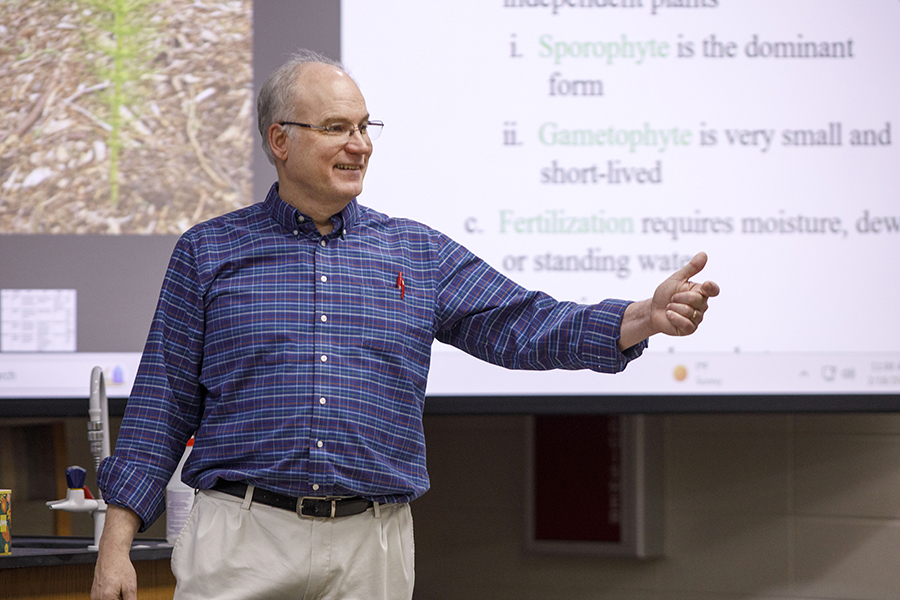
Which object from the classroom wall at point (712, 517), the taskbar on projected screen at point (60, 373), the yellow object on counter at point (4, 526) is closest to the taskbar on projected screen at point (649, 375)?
the taskbar on projected screen at point (60, 373)

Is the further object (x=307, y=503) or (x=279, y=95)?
(x=279, y=95)

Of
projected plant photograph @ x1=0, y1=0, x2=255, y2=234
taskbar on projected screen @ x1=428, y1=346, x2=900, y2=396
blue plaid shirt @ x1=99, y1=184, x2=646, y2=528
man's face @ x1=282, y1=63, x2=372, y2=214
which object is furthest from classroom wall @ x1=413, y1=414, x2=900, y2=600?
man's face @ x1=282, y1=63, x2=372, y2=214

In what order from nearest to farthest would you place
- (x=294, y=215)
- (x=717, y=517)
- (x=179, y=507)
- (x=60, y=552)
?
(x=294, y=215)
(x=60, y=552)
(x=179, y=507)
(x=717, y=517)

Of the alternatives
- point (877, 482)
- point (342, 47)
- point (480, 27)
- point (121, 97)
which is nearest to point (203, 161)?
point (121, 97)

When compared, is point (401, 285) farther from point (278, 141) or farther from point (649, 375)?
point (649, 375)

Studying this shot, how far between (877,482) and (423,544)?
135 centimetres

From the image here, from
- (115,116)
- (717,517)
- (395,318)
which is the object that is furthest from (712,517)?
(115,116)

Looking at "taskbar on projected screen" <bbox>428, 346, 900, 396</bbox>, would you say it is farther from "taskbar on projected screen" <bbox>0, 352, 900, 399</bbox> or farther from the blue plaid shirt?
the blue plaid shirt

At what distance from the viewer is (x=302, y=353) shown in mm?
1373

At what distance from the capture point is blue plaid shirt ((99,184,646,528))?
1343mm

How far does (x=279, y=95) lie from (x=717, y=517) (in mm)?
1975

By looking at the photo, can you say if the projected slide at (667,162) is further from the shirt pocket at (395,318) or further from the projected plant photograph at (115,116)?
the shirt pocket at (395,318)

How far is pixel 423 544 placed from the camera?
299cm

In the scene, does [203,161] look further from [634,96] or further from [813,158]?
[813,158]
